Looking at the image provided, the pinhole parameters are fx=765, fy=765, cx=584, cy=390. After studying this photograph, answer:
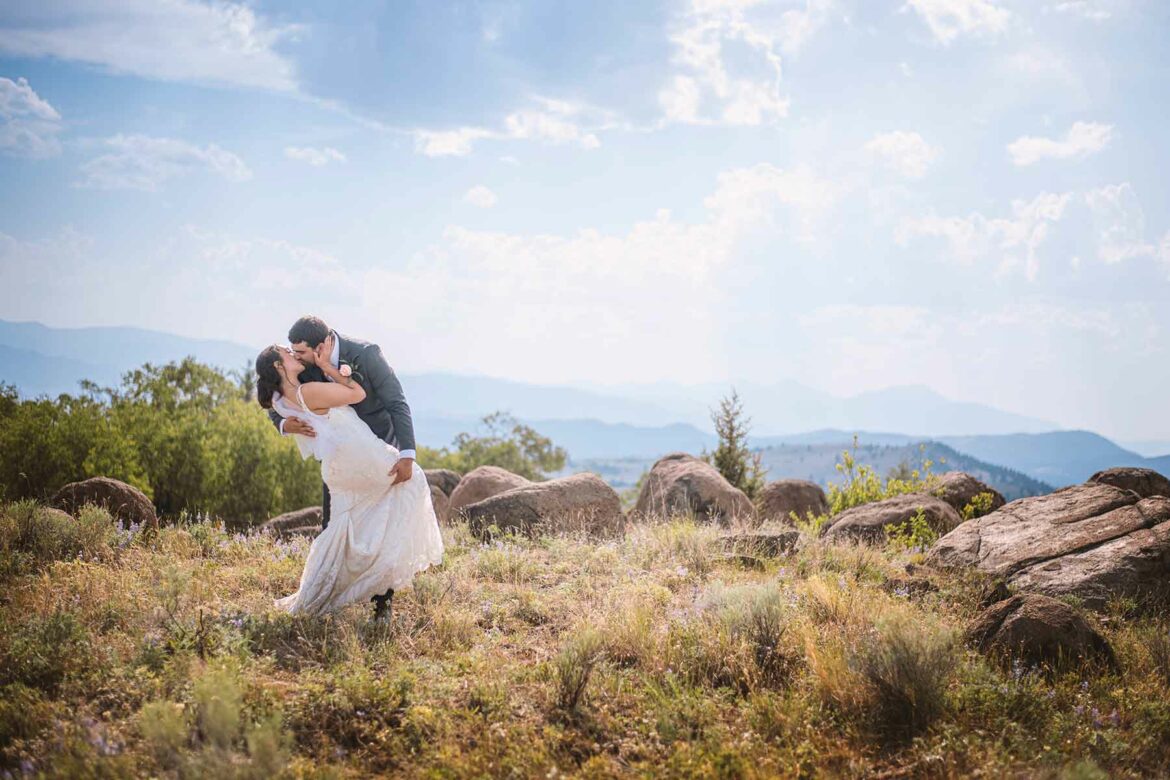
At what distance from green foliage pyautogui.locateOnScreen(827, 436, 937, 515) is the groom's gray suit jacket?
28.9 feet

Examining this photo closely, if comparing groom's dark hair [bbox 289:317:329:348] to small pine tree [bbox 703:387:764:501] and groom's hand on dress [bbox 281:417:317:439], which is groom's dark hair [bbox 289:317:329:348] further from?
small pine tree [bbox 703:387:764:501]

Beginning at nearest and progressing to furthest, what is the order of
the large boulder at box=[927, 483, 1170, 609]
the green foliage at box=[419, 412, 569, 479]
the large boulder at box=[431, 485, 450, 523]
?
the large boulder at box=[927, 483, 1170, 609], the large boulder at box=[431, 485, 450, 523], the green foliage at box=[419, 412, 569, 479]

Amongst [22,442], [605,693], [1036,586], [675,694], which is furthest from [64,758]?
[22,442]

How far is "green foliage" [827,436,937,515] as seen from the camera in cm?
1291

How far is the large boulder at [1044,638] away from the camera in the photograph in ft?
18.1

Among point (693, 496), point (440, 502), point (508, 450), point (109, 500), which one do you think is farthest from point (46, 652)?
point (508, 450)

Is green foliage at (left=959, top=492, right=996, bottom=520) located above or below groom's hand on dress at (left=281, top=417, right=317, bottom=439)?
below

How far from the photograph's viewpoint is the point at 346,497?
607 centimetres

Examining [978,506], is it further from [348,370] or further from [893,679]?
[348,370]

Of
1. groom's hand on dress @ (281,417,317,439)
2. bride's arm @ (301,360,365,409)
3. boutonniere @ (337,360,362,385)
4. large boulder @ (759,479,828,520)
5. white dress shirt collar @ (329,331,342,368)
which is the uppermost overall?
white dress shirt collar @ (329,331,342,368)

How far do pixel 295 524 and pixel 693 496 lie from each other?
603 centimetres

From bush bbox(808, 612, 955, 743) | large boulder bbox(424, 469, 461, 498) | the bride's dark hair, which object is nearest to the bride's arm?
the bride's dark hair

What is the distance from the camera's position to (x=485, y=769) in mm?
4152

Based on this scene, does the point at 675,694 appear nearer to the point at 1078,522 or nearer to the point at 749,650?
the point at 749,650
